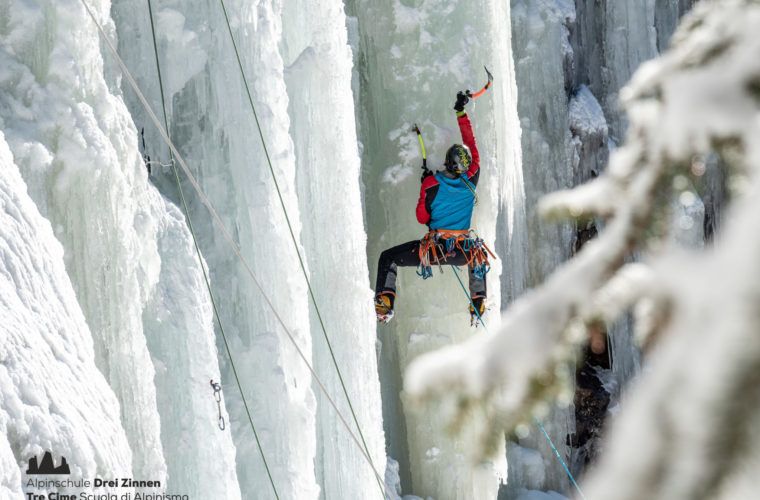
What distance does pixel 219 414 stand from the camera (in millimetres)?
3947

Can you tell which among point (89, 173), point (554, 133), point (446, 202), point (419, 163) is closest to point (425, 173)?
point (419, 163)

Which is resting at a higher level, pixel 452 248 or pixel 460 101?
pixel 460 101

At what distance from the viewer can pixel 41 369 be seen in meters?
2.14

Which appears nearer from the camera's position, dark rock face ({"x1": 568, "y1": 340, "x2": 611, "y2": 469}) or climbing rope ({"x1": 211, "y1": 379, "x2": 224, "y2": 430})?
climbing rope ({"x1": 211, "y1": 379, "x2": 224, "y2": 430})

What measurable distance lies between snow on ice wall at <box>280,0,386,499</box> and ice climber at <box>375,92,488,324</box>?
841 millimetres

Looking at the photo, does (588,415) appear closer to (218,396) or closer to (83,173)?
(218,396)

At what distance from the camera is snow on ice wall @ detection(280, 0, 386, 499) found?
5508 millimetres

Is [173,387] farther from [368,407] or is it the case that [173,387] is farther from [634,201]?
[634,201]

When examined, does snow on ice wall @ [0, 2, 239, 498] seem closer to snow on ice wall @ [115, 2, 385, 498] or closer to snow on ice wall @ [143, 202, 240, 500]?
snow on ice wall @ [143, 202, 240, 500]

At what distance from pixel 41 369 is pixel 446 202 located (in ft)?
14.6

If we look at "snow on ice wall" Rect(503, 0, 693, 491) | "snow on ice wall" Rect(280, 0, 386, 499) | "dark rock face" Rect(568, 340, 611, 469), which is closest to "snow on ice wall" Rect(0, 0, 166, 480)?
"snow on ice wall" Rect(280, 0, 386, 499)

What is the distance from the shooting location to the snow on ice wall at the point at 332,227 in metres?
5.51

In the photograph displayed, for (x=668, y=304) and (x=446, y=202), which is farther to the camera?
(x=446, y=202)

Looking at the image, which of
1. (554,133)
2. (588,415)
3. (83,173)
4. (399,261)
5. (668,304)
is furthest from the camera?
(588,415)
